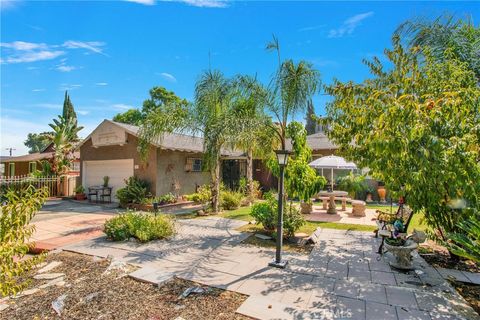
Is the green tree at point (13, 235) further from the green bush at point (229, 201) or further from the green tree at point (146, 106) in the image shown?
the green tree at point (146, 106)

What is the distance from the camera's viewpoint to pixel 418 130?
3818 mm

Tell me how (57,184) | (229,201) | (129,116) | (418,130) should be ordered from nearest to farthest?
(418,130) < (229,201) < (57,184) < (129,116)

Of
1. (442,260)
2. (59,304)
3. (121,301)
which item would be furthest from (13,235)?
(442,260)

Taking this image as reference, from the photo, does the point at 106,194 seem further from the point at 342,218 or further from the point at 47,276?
the point at 342,218

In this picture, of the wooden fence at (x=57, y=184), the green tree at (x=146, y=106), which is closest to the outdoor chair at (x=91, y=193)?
the wooden fence at (x=57, y=184)

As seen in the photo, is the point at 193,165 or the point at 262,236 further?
the point at 193,165

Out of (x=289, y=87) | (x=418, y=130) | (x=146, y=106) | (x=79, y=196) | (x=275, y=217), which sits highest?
(x=146, y=106)

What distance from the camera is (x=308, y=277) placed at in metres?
4.81

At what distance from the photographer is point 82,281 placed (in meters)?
4.64

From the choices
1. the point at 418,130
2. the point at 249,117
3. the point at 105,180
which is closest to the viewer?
the point at 418,130

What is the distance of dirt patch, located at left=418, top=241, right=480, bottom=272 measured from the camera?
17.6 feet

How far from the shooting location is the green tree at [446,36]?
679 cm

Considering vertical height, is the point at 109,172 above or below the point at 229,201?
above

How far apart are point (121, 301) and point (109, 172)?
510 inches
